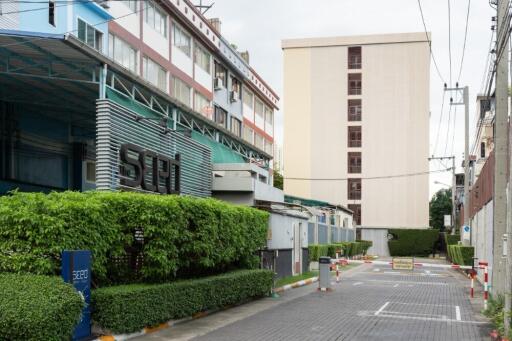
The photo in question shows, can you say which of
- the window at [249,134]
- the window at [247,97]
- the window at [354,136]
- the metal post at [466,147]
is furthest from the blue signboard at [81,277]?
the window at [354,136]

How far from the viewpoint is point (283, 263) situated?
25.2 metres

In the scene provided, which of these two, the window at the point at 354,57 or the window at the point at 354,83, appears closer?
the window at the point at 354,57

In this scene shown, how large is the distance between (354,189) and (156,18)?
1755 inches

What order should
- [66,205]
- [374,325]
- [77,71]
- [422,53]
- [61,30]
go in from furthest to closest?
[422,53] < [61,30] < [77,71] < [374,325] < [66,205]

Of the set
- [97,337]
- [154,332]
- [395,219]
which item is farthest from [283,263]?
[395,219]

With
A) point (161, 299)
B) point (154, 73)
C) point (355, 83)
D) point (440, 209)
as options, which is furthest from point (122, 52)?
point (440, 209)

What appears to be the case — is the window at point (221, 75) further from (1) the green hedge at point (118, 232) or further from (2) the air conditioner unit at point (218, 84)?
(1) the green hedge at point (118, 232)

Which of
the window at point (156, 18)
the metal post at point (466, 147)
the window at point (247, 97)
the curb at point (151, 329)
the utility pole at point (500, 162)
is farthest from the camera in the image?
the window at point (247, 97)

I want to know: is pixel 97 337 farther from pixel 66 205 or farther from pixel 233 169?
pixel 233 169

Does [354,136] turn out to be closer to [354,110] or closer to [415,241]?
[354,110]

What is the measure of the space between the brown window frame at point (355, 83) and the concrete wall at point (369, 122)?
1.90 ft

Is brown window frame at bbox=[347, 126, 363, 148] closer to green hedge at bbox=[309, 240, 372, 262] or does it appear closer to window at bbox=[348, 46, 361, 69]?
window at bbox=[348, 46, 361, 69]

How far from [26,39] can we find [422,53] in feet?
188

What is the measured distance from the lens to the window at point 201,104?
34750 mm
